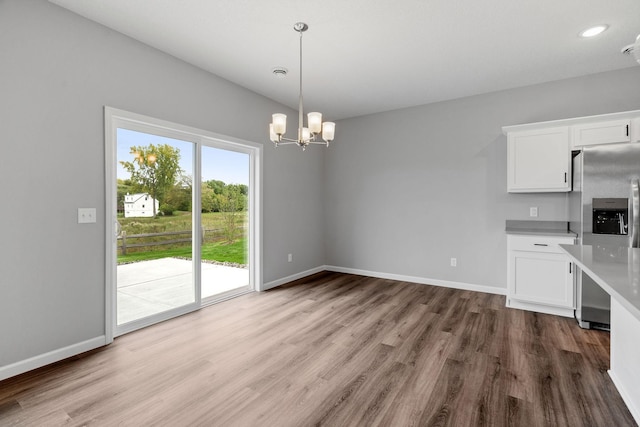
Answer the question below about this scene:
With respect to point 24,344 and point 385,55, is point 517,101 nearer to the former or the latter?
point 385,55

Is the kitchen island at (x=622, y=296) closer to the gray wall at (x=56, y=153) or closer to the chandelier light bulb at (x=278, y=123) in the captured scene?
the chandelier light bulb at (x=278, y=123)

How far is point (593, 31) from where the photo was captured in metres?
2.69

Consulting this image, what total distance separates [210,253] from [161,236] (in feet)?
2.21

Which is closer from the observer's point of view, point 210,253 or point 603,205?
point 603,205

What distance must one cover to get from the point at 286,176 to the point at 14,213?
3.11m

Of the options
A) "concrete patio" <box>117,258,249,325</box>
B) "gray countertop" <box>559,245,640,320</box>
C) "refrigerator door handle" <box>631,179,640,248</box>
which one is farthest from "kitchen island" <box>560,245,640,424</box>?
"concrete patio" <box>117,258,249,325</box>

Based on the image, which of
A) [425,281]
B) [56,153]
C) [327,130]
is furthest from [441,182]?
[56,153]

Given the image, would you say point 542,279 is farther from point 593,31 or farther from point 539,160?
point 593,31

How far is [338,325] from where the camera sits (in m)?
3.10

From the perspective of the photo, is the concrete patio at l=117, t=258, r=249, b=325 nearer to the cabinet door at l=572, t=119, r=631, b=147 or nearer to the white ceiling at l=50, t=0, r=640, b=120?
the white ceiling at l=50, t=0, r=640, b=120

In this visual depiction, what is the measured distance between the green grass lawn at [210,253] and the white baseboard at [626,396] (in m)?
3.76

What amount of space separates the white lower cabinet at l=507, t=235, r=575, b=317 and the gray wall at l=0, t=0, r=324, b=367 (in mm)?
4153

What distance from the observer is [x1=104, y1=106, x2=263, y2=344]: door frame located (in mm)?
2670

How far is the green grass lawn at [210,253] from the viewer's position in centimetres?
302
